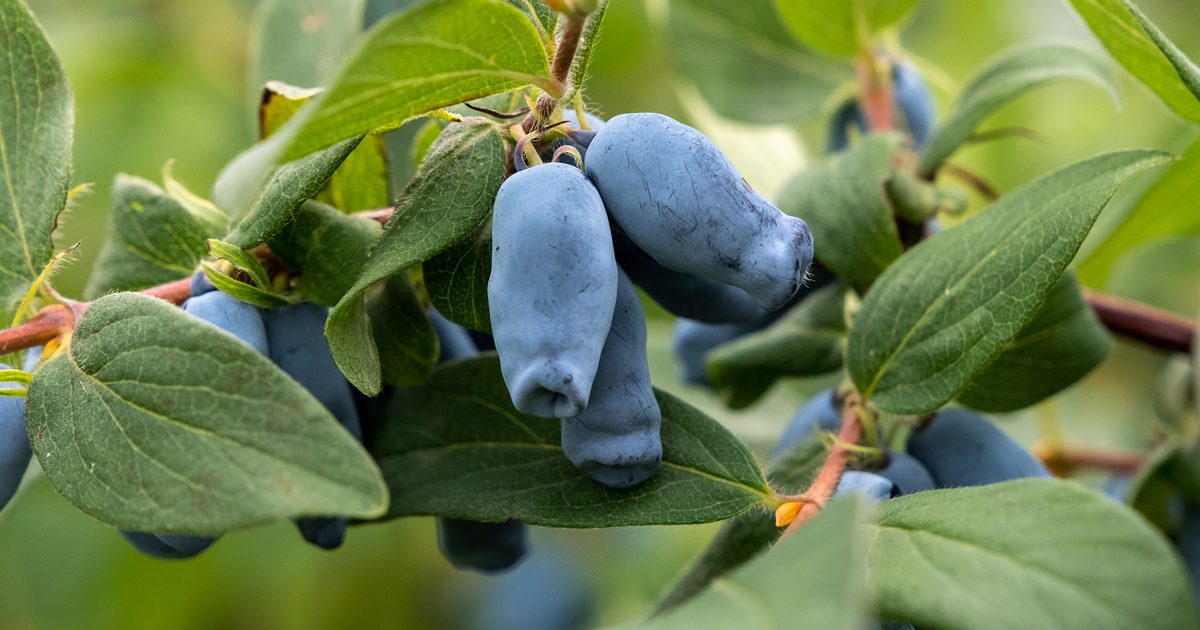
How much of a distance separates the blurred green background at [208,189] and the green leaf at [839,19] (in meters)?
0.42

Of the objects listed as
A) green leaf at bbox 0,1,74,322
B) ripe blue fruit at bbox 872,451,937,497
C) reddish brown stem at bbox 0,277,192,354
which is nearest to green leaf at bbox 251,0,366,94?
green leaf at bbox 0,1,74,322

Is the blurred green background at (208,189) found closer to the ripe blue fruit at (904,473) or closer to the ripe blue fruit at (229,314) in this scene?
the ripe blue fruit at (904,473)

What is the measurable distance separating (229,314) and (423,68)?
0.23 m

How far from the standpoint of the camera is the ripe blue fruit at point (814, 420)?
0.97 m

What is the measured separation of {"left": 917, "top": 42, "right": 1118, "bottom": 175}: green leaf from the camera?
1092mm

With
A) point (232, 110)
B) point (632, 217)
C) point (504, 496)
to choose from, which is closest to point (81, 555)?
point (232, 110)

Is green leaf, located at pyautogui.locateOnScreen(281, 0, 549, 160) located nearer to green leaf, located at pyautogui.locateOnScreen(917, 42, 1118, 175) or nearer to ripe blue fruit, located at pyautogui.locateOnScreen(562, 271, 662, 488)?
ripe blue fruit, located at pyautogui.locateOnScreen(562, 271, 662, 488)

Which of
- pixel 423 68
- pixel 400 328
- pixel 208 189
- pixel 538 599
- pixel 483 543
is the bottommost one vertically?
pixel 538 599

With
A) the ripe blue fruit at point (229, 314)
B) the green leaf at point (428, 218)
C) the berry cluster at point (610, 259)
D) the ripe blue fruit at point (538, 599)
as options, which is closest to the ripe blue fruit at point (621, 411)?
the berry cluster at point (610, 259)

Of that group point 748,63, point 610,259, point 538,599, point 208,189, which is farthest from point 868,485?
point 208,189

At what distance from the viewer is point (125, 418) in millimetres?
665

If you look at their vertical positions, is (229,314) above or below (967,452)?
above

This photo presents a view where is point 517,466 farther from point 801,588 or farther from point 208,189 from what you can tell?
point 208,189

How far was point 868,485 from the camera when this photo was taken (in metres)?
0.78
